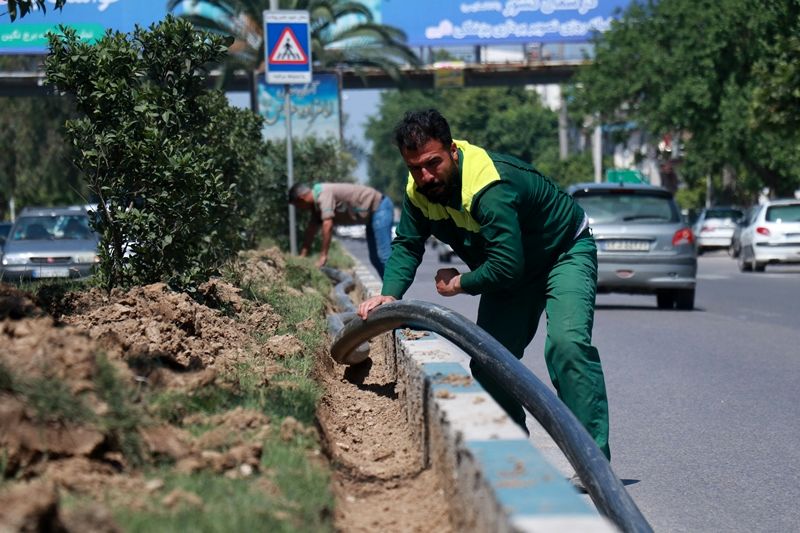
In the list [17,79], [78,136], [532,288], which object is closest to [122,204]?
[78,136]

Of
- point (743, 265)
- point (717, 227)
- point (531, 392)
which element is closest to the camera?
point (531, 392)

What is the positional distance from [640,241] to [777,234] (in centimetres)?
1428

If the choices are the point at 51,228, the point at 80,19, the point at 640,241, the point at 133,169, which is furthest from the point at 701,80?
the point at 133,169

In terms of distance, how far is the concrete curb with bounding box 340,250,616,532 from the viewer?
10.7ft

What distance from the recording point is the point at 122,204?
356 inches

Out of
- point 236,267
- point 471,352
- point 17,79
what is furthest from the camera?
point 17,79

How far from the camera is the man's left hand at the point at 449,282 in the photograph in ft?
20.2

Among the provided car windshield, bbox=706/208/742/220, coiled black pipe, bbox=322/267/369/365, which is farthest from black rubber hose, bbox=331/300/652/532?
car windshield, bbox=706/208/742/220

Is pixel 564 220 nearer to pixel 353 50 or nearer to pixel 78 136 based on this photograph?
pixel 78 136

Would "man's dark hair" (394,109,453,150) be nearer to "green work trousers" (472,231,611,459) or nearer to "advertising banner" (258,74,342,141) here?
"green work trousers" (472,231,611,459)

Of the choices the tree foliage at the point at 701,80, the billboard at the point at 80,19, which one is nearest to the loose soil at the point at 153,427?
the tree foliage at the point at 701,80

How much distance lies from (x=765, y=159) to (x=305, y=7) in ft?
53.6

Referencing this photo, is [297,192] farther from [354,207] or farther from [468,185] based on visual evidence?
[468,185]

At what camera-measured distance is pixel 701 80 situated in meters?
42.6
